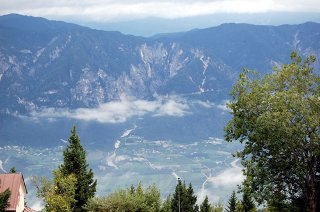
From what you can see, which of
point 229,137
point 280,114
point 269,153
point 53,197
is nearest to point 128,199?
point 53,197

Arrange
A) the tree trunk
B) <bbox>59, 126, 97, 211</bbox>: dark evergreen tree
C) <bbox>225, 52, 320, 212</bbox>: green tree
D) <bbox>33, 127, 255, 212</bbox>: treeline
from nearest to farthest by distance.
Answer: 1. <bbox>225, 52, 320, 212</bbox>: green tree
2. the tree trunk
3. <bbox>33, 127, 255, 212</bbox>: treeline
4. <bbox>59, 126, 97, 211</bbox>: dark evergreen tree

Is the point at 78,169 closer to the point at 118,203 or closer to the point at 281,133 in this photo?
the point at 118,203

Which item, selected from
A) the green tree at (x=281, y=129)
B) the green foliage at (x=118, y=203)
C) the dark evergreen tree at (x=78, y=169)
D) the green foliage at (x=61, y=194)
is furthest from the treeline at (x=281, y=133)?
the dark evergreen tree at (x=78, y=169)

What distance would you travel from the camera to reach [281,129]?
31938mm

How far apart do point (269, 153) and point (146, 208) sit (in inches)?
773

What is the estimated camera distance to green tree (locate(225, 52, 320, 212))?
3272 cm

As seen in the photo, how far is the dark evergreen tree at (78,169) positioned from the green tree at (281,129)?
66.5 feet

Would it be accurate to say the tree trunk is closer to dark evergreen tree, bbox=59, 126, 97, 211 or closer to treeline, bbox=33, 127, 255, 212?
treeline, bbox=33, 127, 255, 212

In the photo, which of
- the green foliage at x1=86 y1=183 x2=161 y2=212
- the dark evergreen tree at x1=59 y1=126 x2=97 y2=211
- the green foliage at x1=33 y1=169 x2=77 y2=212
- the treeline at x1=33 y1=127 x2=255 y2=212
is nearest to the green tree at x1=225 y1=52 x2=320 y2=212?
the green foliage at x1=86 y1=183 x2=161 y2=212

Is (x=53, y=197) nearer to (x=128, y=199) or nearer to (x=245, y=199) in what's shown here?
(x=128, y=199)

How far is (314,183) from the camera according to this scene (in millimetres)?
34875

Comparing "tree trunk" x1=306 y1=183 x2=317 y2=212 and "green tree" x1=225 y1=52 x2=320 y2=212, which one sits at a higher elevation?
"green tree" x1=225 y1=52 x2=320 y2=212

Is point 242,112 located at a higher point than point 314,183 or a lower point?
higher

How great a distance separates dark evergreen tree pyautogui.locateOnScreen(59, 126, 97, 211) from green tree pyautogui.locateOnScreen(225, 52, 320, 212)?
20.3 meters
